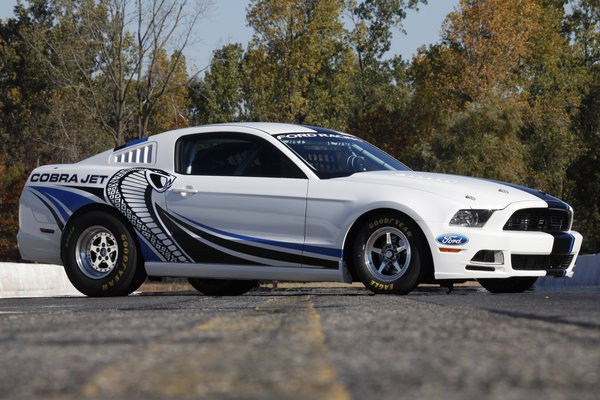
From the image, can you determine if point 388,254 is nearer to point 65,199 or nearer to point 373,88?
point 65,199

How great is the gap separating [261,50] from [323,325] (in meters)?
40.8

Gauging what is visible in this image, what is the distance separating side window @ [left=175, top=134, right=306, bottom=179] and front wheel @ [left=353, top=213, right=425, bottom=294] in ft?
3.04

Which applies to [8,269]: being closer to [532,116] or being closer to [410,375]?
[410,375]

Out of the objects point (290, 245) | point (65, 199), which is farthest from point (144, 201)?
point (290, 245)

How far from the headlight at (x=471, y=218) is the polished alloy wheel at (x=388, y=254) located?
0.48 metres

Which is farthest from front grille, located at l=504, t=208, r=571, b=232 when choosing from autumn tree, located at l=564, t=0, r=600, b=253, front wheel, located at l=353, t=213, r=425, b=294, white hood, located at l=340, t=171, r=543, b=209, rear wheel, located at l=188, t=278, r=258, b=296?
autumn tree, located at l=564, t=0, r=600, b=253

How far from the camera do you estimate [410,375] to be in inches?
113

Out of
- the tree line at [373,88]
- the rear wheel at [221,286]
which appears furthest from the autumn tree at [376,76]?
the rear wheel at [221,286]

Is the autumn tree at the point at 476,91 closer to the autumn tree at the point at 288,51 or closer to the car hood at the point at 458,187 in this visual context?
the autumn tree at the point at 288,51

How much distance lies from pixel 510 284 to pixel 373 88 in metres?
47.8

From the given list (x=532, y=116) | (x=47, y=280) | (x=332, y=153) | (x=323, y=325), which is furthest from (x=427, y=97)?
(x=323, y=325)

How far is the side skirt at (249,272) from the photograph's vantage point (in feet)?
27.2

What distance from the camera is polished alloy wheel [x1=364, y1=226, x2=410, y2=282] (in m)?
8.10

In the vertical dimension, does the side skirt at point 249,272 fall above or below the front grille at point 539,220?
below
